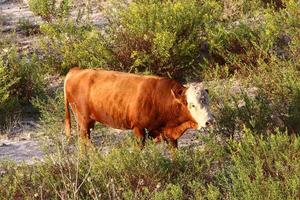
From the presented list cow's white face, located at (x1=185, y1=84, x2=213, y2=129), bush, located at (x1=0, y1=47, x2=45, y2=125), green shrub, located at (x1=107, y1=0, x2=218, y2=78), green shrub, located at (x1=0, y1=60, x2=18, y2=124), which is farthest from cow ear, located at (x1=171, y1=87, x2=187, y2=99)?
bush, located at (x1=0, y1=47, x2=45, y2=125)

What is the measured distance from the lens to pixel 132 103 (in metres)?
6.17

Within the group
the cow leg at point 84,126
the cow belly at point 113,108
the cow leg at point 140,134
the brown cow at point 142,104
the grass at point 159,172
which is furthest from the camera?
the cow leg at point 84,126

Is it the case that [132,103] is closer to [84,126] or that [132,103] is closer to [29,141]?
[84,126]

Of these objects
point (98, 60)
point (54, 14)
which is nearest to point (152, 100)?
point (98, 60)

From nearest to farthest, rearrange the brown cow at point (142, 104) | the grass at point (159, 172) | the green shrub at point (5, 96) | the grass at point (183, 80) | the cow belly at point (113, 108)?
the grass at point (159, 172) < the grass at point (183, 80) < the brown cow at point (142, 104) < the cow belly at point (113, 108) < the green shrub at point (5, 96)

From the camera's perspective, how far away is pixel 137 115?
20.0 ft

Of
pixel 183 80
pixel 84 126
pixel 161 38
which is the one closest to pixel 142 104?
pixel 84 126

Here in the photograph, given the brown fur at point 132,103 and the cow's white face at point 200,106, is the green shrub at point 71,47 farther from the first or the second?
the cow's white face at point 200,106

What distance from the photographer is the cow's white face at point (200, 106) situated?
18.7 feet

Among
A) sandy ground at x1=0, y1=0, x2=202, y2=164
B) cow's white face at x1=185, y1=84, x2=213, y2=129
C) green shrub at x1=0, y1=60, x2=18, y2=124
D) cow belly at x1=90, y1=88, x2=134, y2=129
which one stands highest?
cow's white face at x1=185, y1=84, x2=213, y2=129

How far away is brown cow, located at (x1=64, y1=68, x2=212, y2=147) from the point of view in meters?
5.87

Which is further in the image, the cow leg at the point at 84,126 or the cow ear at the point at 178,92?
the cow leg at the point at 84,126

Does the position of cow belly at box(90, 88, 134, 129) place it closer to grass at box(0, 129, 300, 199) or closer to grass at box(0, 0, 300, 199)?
grass at box(0, 0, 300, 199)

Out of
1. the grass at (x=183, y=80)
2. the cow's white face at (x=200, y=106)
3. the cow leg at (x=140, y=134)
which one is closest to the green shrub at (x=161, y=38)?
the grass at (x=183, y=80)
